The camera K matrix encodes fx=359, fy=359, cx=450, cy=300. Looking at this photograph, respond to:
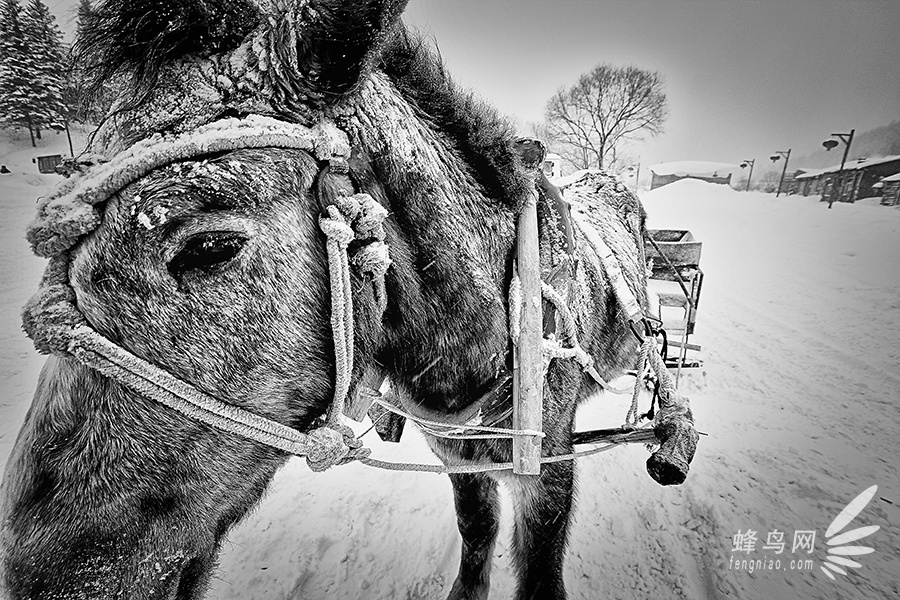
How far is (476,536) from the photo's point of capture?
8.04ft

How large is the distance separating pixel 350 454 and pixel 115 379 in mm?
610

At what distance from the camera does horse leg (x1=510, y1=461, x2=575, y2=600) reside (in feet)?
5.64

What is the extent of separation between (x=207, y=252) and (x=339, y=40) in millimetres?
611

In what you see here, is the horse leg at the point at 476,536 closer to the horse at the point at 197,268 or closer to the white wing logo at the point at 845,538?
the horse at the point at 197,268

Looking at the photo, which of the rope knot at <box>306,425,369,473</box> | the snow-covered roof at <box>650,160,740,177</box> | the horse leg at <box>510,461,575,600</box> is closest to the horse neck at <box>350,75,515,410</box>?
the rope knot at <box>306,425,369,473</box>

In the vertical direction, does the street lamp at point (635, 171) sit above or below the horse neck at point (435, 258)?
above

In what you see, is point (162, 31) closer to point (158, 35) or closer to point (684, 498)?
point (158, 35)

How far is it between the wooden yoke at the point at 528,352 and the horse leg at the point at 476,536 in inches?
44.5

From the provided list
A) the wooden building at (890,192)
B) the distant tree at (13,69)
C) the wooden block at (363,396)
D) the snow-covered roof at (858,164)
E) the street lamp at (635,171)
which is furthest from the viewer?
the street lamp at (635,171)

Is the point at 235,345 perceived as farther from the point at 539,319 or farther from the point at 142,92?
the point at 539,319

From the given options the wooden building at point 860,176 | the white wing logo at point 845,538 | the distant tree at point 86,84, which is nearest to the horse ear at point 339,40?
the distant tree at point 86,84

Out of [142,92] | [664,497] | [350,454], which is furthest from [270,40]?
[664,497]

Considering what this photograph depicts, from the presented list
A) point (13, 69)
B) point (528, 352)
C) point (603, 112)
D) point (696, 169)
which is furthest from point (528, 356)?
point (696, 169)

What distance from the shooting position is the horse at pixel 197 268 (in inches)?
31.3
